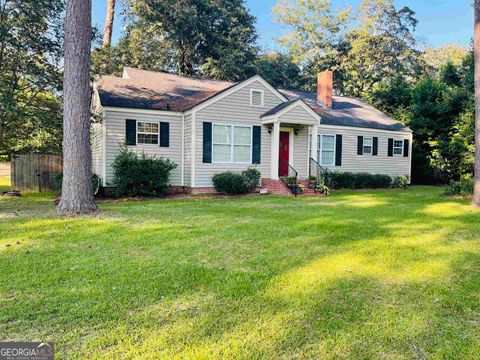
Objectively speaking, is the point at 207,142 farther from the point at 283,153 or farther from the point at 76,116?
the point at 76,116

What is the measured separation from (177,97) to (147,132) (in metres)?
2.74

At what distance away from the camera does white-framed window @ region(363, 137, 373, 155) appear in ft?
61.5

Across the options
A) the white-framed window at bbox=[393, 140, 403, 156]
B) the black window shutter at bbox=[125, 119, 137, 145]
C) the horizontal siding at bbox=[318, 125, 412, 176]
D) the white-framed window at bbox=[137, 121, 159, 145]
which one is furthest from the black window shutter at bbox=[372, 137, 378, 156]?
the black window shutter at bbox=[125, 119, 137, 145]

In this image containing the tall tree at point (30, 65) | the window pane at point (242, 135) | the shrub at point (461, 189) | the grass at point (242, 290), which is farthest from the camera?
the window pane at point (242, 135)

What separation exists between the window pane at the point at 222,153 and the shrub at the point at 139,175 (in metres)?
2.10

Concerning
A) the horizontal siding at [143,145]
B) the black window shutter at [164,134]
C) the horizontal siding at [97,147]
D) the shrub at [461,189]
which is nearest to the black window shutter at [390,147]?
the shrub at [461,189]

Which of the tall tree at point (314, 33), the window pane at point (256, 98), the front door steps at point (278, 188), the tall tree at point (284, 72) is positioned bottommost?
the front door steps at point (278, 188)

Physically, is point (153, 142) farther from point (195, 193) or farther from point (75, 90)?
point (75, 90)

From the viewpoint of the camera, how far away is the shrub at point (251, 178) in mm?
13672

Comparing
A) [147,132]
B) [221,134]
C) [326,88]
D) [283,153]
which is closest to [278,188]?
[283,153]

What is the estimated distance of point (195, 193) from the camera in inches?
535

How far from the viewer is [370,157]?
1894 cm

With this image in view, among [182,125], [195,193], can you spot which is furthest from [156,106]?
[195,193]

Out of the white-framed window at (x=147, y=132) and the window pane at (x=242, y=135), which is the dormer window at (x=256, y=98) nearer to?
the window pane at (x=242, y=135)
